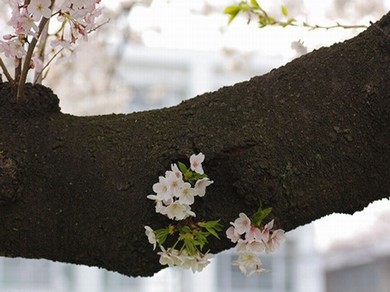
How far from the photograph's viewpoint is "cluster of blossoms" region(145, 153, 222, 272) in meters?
0.76

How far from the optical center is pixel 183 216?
0.77m

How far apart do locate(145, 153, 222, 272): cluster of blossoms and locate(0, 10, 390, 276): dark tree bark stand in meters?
0.02

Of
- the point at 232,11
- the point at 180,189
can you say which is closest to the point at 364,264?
the point at 232,11

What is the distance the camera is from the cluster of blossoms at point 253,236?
78cm

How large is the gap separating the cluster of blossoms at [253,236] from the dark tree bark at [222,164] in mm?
13

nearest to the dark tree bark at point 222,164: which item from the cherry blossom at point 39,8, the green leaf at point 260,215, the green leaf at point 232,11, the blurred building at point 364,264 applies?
the green leaf at point 260,215

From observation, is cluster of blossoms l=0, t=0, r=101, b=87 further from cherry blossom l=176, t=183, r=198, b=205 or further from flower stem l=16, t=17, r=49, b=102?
cherry blossom l=176, t=183, r=198, b=205

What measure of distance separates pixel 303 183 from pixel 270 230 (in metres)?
0.06

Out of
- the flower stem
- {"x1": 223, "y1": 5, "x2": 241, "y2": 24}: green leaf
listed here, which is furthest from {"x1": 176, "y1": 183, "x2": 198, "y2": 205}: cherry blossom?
{"x1": 223, "y1": 5, "x2": 241, "y2": 24}: green leaf

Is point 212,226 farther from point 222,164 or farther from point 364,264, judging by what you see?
point 364,264

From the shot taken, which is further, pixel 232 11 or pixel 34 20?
pixel 232 11

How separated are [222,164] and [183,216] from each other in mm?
72

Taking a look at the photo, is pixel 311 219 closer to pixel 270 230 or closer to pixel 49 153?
pixel 270 230

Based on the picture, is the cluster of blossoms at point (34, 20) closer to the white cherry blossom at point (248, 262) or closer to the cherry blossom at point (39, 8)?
the cherry blossom at point (39, 8)
